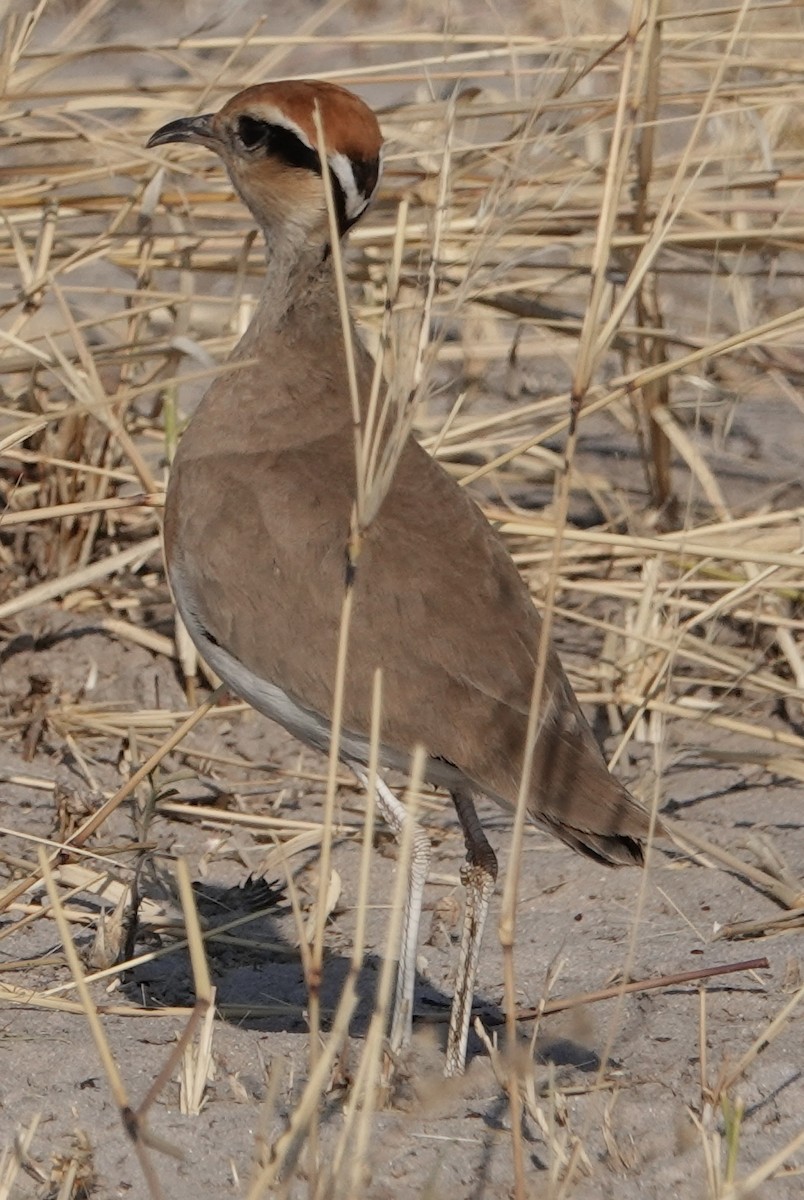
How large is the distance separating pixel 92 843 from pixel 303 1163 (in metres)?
1.68

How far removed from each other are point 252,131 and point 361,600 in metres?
1.20

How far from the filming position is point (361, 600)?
126 inches

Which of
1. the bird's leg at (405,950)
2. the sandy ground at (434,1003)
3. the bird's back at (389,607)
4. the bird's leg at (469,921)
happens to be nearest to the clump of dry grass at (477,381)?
the sandy ground at (434,1003)

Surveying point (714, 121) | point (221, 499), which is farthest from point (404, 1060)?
point (714, 121)

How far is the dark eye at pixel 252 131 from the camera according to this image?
3.73 meters

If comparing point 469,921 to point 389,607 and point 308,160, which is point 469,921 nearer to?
point 389,607

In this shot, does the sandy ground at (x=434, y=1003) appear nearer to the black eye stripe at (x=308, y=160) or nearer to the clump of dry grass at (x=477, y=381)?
the clump of dry grass at (x=477, y=381)

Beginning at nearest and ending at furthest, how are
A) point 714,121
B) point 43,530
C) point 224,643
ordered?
point 224,643 → point 43,530 → point 714,121

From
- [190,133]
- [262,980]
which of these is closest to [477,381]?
[190,133]

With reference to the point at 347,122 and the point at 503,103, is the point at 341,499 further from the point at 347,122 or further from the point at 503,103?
the point at 503,103

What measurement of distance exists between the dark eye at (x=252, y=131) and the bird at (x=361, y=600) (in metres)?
0.02

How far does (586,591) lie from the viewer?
4.76 metres

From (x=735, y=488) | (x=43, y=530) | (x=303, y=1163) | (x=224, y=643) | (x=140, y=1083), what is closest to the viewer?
(x=303, y=1163)

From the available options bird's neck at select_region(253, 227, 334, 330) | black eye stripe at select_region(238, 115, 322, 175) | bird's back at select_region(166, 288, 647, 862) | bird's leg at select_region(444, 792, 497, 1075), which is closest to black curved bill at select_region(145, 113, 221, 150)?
black eye stripe at select_region(238, 115, 322, 175)
